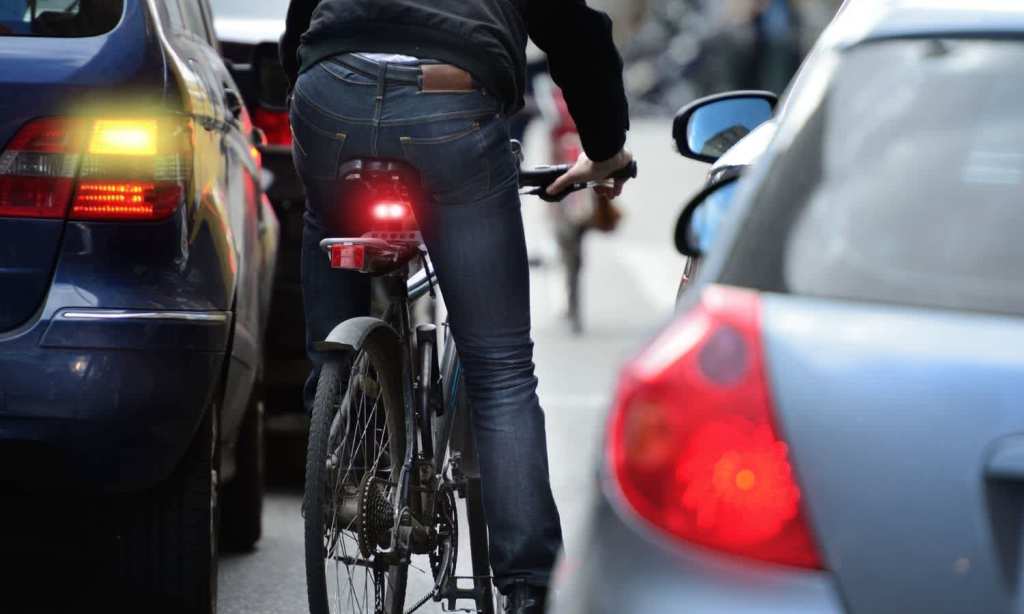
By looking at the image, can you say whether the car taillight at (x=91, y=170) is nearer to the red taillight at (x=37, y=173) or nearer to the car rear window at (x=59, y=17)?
the red taillight at (x=37, y=173)

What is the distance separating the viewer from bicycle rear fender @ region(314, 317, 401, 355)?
13.1ft

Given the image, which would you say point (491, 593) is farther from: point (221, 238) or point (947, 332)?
point (947, 332)

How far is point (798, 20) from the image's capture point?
22.5 meters

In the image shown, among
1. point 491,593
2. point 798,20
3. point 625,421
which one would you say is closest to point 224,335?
point 491,593

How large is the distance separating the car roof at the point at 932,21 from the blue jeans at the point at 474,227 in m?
1.40

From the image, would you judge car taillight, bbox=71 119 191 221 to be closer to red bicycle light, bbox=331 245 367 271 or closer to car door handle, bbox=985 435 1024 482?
red bicycle light, bbox=331 245 367 271

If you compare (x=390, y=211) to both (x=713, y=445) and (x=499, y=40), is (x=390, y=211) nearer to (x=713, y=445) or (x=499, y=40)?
(x=499, y=40)

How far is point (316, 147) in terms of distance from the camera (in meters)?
4.18

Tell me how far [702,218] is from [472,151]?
2.16 feet

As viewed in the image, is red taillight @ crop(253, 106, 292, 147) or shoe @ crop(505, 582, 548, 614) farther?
red taillight @ crop(253, 106, 292, 147)

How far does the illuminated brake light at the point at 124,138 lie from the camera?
14.4 feet

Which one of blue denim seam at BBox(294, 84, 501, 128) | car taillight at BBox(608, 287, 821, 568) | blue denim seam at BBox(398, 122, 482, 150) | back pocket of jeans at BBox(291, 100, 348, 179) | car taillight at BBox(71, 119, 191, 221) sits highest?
car taillight at BBox(608, 287, 821, 568)

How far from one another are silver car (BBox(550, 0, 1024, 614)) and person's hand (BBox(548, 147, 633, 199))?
6.08 ft

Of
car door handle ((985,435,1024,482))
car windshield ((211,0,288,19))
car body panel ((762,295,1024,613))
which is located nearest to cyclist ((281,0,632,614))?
car body panel ((762,295,1024,613))
